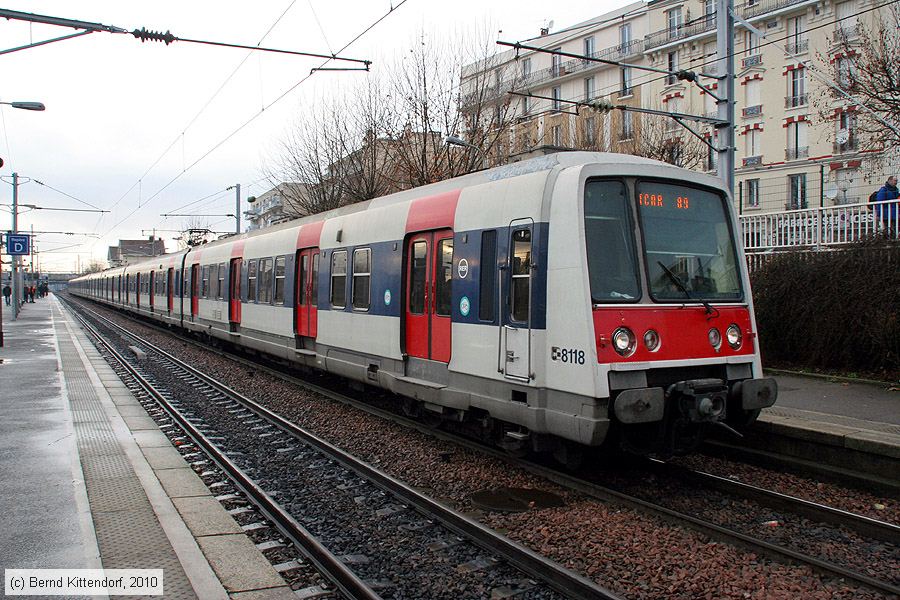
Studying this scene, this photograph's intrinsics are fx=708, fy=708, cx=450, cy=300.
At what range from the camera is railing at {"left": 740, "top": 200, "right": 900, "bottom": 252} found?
1273 cm

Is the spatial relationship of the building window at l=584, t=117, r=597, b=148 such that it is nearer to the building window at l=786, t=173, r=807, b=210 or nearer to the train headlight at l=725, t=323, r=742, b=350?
the building window at l=786, t=173, r=807, b=210

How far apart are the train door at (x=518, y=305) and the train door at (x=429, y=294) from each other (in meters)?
1.26

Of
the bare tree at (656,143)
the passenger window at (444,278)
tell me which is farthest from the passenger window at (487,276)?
the bare tree at (656,143)

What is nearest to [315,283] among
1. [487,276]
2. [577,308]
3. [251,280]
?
[251,280]

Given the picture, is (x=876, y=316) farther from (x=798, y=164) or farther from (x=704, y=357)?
(x=798, y=164)

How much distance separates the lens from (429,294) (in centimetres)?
892

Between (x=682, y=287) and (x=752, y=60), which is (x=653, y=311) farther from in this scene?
(x=752, y=60)

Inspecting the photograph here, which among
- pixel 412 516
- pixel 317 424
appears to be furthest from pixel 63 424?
pixel 412 516

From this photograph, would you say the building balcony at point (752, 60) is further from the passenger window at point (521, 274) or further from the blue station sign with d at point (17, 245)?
the passenger window at point (521, 274)

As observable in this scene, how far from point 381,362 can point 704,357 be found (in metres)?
4.70

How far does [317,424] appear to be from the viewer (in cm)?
1040

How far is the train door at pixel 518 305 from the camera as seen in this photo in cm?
695

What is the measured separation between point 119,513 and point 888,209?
13104 mm

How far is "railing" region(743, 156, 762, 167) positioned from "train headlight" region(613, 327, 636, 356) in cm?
3716
